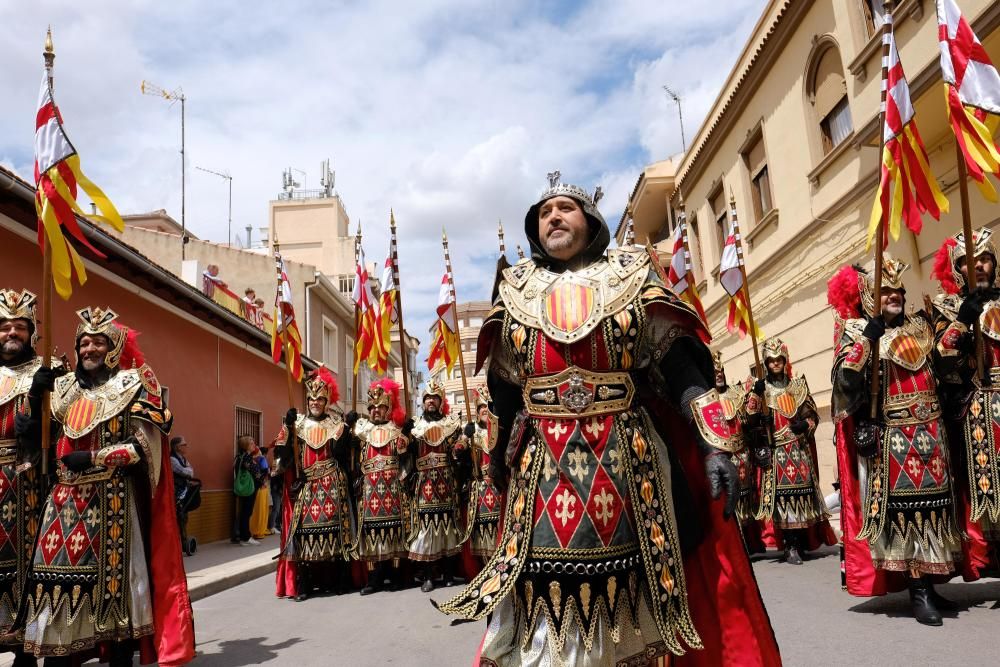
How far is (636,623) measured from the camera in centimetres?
273

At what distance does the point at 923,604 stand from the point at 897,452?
40.7 inches

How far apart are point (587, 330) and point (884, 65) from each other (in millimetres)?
4105

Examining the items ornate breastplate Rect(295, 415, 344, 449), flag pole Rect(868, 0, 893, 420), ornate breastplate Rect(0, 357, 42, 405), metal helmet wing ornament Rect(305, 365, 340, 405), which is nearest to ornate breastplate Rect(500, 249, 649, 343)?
flag pole Rect(868, 0, 893, 420)

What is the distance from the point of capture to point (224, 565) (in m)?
11.0

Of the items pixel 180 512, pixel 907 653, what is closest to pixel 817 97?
pixel 907 653

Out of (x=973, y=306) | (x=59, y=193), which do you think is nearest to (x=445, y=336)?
(x=59, y=193)

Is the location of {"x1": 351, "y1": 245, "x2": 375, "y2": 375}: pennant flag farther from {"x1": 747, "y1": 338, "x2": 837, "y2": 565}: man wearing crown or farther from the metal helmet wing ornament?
{"x1": 747, "y1": 338, "x2": 837, "y2": 565}: man wearing crown

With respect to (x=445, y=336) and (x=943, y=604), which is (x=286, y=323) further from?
(x=943, y=604)

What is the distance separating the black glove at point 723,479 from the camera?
2.77m

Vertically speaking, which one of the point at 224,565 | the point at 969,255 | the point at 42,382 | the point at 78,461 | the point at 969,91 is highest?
the point at 969,91

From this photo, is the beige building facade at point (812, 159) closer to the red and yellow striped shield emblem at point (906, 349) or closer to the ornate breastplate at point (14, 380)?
the red and yellow striped shield emblem at point (906, 349)

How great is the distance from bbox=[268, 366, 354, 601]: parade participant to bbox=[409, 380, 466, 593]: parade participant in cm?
81

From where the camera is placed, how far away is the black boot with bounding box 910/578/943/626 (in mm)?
5070

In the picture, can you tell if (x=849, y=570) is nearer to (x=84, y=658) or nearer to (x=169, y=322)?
(x=84, y=658)
